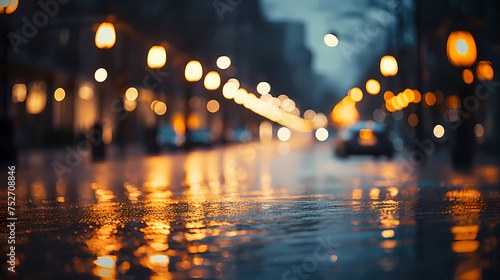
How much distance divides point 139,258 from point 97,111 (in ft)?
157

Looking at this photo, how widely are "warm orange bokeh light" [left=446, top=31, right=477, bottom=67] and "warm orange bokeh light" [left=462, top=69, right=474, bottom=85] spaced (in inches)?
28.0

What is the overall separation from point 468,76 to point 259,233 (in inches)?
668

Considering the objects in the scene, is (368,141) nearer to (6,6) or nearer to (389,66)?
(389,66)

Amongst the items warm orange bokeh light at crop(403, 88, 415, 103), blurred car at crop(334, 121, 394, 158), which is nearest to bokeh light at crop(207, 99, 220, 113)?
warm orange bokeh light at crop(403, 88, 415, 103)

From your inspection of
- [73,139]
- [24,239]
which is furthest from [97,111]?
[24,239]

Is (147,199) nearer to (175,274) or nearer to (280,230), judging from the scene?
(280,230)

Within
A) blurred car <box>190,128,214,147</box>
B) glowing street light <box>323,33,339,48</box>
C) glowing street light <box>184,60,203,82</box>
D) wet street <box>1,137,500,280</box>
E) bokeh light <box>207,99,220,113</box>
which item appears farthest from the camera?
bokeh light <box>207,99,220,113</box>

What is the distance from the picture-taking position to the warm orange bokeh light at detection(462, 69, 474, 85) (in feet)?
73.8

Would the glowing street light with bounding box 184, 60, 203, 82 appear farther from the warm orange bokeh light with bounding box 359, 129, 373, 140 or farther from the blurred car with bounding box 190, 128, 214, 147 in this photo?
the blurred car with bounding box 190, 128, 214, 147

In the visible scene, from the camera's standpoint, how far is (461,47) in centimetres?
2162

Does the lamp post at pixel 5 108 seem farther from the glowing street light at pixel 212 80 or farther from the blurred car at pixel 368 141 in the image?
the glowing street light at pixel 212 80

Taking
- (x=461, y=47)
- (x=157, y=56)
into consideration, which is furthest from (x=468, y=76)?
(x=157, y=56)

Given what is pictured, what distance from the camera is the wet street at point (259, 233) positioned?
5.50 m

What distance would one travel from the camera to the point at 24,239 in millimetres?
7223
